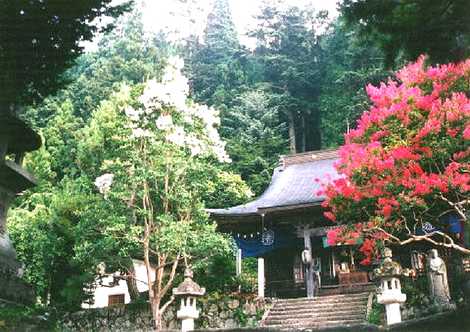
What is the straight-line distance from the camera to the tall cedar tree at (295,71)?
4328 cm

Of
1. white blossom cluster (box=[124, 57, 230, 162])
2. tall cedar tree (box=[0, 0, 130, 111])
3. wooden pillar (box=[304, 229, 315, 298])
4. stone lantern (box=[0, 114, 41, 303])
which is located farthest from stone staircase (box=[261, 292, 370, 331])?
tall cedar tree (box=[0, 0, 130, 111])

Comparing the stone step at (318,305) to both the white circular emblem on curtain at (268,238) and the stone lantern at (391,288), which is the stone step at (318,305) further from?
the stone lantern at (391,288)

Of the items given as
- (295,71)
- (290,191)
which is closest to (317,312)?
(290,191)

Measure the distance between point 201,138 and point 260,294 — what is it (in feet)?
20.4

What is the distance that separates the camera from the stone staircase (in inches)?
637

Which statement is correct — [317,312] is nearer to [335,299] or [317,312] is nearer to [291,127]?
[335,299]

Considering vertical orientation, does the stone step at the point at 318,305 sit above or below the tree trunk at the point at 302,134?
below

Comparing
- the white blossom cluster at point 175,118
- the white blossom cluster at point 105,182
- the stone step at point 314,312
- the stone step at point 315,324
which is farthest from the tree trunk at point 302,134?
the stone step at point 315,324

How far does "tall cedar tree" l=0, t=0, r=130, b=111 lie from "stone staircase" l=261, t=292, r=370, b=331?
33.6 feet

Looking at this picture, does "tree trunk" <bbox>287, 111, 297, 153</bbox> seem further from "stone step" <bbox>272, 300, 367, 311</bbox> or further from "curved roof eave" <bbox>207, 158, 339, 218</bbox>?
"stone step" <bbox>272, 300, 367, 311</bbox>

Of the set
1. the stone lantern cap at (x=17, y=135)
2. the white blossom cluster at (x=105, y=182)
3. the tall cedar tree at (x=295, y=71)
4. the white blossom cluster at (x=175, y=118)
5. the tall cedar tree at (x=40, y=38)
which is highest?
the tall cedar tree at (x=295, y=71)

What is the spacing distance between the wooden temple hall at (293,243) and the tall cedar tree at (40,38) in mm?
9667

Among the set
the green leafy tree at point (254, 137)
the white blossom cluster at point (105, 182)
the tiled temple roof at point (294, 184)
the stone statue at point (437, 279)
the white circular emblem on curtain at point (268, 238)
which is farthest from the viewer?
the green leafy tree at point (254, 137)

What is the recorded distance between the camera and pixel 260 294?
18.3 m
